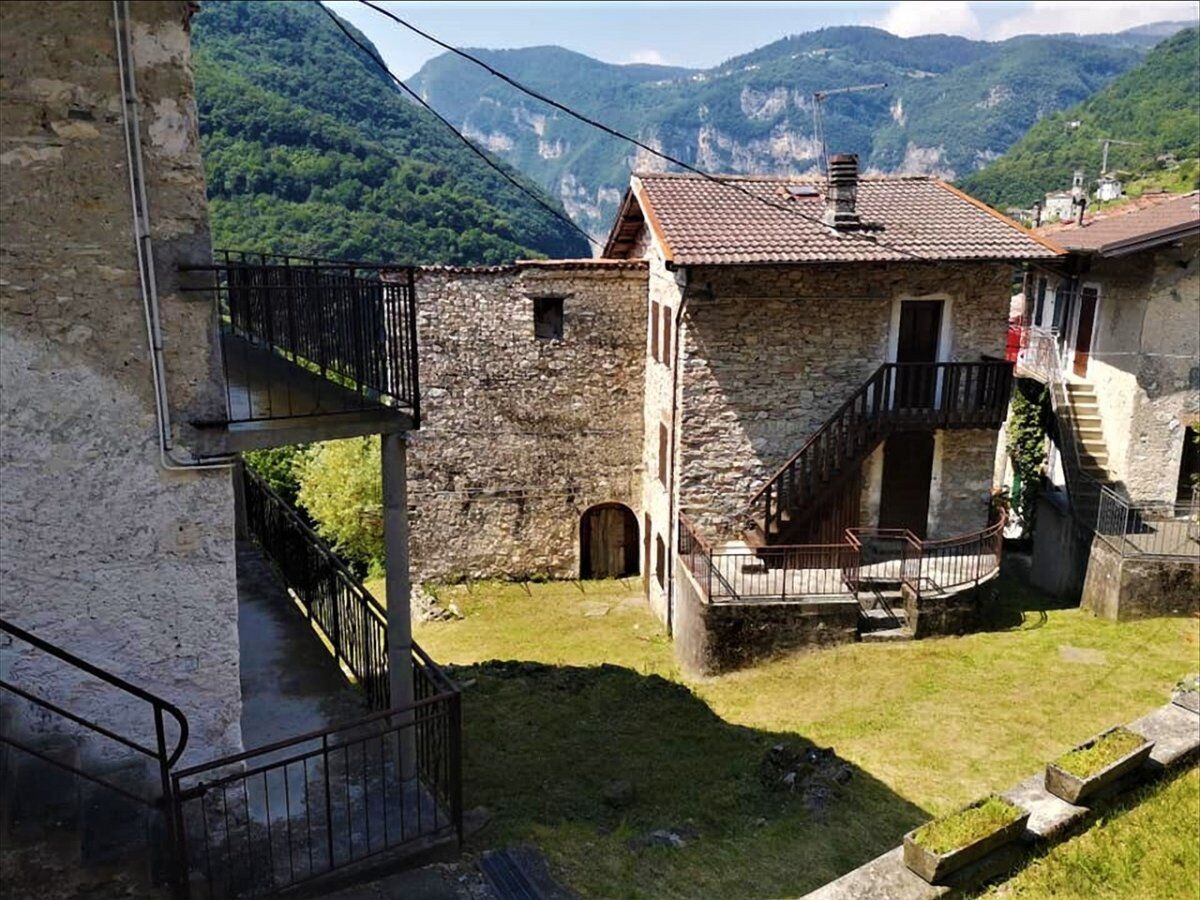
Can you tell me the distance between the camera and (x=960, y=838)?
6590 mm

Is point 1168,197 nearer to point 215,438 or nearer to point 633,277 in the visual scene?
point 633,277

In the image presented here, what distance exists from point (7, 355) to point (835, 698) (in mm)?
10854

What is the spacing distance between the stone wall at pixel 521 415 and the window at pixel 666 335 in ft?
5.34

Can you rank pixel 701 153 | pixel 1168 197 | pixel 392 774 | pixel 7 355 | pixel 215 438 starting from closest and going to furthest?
1. pixel 7 355
2. pixel 215 438
3. pixel 392 774
4. pixel 1168 197
5. pixel 701 153

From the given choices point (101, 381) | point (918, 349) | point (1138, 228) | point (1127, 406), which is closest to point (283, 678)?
point (101, 381)

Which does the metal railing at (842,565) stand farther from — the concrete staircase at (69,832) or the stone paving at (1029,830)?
the concrete staircase at (69,832)

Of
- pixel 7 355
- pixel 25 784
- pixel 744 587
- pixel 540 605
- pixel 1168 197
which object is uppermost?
pixel 1168 197

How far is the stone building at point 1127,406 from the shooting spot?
1544 centimetres

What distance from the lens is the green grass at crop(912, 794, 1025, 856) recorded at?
6552 mm

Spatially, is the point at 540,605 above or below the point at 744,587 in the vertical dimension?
below

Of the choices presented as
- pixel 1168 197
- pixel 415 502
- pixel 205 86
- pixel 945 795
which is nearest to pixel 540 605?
pixel 415 502

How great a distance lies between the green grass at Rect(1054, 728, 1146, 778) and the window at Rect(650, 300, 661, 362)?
11.0 metres

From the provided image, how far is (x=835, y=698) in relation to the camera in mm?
12867

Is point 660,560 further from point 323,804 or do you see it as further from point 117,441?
point 117,441
